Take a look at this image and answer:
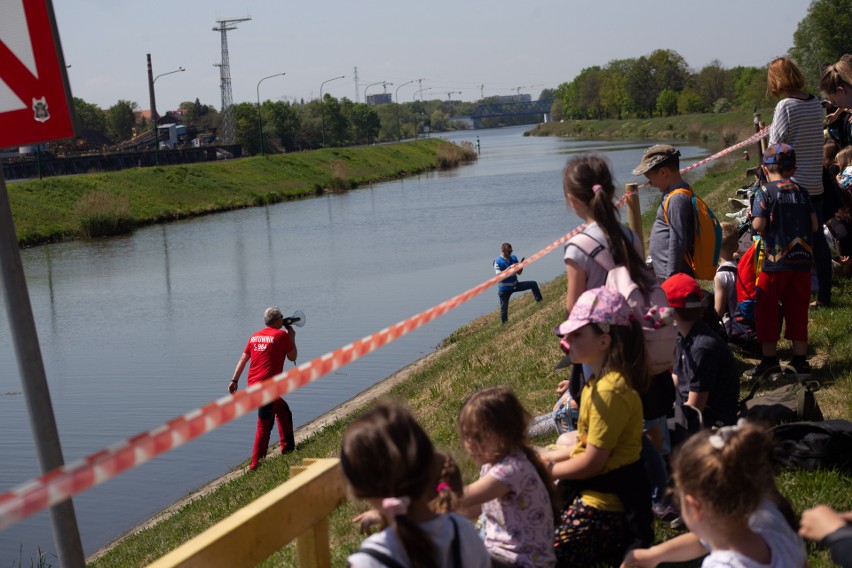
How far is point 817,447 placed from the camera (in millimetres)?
4902

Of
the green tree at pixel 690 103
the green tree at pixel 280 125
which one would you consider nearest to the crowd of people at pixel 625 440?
the green tree at pixel 280 125

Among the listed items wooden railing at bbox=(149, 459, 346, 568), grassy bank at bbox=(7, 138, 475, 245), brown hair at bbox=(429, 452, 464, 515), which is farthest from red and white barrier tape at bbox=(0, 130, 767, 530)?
grassy bank at bbox=(7, 138, 475, 245)

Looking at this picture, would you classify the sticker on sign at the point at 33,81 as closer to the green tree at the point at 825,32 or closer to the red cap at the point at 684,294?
the red cap at the point at 684,294

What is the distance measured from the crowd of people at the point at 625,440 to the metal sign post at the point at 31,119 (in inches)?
39.9

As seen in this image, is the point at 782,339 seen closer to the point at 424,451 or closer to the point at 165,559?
the point at 424,451

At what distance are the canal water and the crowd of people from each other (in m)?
6.46

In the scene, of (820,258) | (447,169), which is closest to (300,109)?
(447,169)

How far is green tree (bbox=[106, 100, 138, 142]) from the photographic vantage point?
12538 cm

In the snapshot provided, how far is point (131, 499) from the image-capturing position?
10758 mm

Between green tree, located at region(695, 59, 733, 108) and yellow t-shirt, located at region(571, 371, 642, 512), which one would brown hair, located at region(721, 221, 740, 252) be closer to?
yellow t-shirt, located at region(571, 371, 642, 512)

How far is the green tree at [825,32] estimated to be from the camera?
65125 millimetres

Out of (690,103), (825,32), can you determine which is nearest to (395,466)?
(825,32)

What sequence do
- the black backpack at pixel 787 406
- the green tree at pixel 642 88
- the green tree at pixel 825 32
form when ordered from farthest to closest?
the green tree at pixel 642 88, the green tree at pixel 825 32, the black backpack at pixel 787 406

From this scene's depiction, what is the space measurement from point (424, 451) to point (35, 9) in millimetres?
1842
